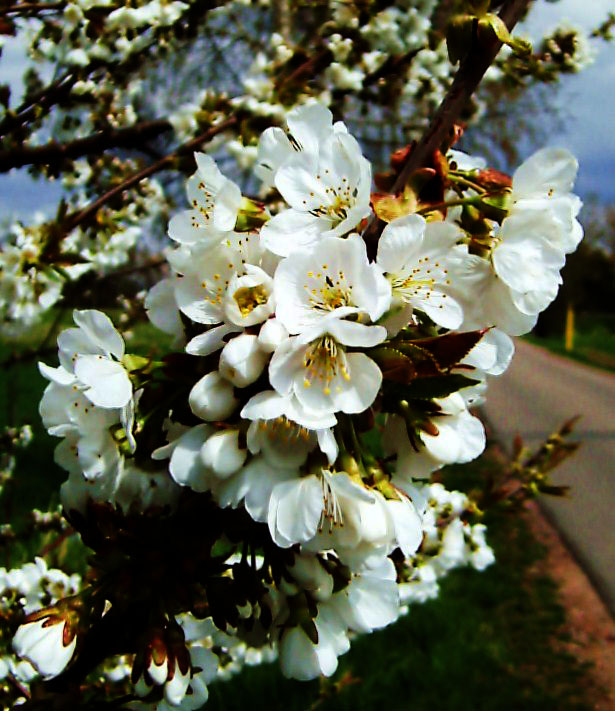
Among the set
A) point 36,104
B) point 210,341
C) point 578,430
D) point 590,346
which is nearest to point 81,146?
point 36,104

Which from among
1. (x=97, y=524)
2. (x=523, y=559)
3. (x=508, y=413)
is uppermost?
(x=97, y=524)

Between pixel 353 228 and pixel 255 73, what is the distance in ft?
7.60

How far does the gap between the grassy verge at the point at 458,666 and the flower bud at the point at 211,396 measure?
1839 millimetres

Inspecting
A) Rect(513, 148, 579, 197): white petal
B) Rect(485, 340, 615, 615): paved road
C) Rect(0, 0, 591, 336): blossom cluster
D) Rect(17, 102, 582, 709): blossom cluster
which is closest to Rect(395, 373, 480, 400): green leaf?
Rect(17, 102, 582, 709): blossom cluster

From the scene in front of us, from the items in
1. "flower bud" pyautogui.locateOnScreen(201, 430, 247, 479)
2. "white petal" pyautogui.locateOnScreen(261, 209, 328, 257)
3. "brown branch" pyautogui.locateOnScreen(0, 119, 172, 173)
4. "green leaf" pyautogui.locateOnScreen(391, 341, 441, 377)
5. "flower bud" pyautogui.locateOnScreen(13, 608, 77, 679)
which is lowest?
"flower bud" pyautogui.locateOnScreen(13, 608, 77, 679)

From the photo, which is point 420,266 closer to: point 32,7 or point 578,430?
point 32,7

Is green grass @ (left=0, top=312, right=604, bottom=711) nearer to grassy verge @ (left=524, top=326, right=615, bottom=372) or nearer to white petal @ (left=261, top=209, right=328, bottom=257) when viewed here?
white petal @ (left=261, top=209, right=328, bottom=257)

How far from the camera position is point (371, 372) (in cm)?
68

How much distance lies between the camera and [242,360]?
67 cm

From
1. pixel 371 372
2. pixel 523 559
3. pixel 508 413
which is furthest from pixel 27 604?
pixel 508 413

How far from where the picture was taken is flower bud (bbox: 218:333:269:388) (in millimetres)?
670

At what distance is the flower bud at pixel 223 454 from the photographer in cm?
69

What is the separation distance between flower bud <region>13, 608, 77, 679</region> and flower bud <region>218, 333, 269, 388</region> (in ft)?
1.30

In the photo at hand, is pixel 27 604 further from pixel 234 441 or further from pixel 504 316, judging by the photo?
pixel 504 316
